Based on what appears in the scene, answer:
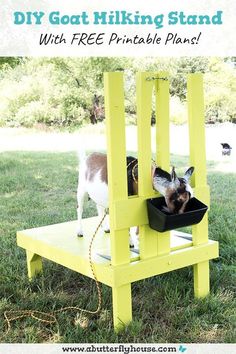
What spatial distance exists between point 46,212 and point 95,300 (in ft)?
6.64

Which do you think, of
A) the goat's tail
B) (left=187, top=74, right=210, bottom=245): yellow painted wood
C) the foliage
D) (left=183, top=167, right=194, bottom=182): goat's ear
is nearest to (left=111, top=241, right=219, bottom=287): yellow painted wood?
(left=187, top=74, right=210, bottom=245): yellow painted wood

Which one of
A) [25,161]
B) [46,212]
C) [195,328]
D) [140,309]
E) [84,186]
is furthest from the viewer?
[25,161]

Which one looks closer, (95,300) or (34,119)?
(95,300)

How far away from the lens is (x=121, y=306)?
2150 millimetres

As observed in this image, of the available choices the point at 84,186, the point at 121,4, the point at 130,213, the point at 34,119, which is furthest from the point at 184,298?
the point at 34,119

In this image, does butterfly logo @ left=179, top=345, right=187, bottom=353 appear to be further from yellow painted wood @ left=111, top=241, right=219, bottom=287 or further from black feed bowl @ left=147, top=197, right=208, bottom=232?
black feed bowl @ left=147, top=197, right=208, bottom=232

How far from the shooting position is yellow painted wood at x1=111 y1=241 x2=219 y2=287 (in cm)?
212

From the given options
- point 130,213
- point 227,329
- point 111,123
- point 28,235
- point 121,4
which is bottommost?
point 227,329

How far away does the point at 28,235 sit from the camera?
276 centimetres

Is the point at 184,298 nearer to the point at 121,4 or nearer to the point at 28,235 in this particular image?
the point at 28,235

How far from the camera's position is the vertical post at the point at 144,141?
2074 mm

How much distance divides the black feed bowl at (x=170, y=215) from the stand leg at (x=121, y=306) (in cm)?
32

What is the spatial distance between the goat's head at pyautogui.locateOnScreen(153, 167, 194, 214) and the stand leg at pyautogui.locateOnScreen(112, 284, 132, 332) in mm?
424

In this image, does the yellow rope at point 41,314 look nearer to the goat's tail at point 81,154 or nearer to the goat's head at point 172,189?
the goat's head at point 172,189
